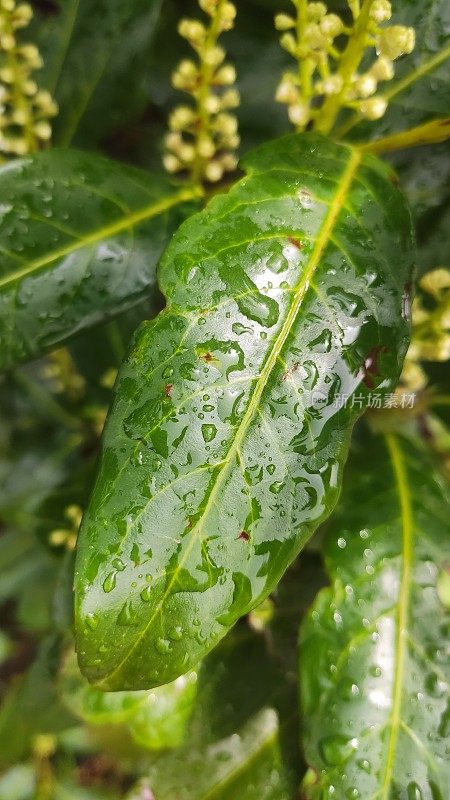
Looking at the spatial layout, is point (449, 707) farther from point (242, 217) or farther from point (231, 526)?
point (242, 217)

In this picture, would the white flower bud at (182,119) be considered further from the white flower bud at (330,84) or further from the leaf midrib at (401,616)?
the leaf midrib at (401,616)

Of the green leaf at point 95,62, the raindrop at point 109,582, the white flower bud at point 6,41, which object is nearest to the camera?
the raindrop at point 109,582

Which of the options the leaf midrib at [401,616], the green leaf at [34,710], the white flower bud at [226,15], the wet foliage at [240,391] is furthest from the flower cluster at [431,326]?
the green leaf at [34,710]

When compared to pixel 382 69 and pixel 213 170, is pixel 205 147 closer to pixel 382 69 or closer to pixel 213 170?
pixel 213 170

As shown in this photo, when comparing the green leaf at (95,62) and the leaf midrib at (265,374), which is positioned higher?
the green leaf at (95,62)

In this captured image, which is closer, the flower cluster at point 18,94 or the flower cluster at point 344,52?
the flower cluster at point 344,52

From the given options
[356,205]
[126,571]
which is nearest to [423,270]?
[356,205]
